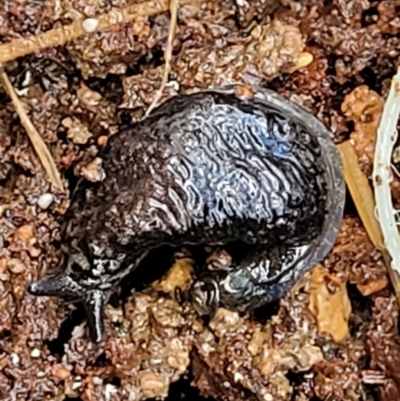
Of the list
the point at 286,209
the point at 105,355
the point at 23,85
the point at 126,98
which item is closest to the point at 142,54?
the point at 126,98

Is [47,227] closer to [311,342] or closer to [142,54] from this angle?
[142,54]

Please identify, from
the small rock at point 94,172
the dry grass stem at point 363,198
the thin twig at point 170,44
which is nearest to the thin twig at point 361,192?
the dry grass stem at point 363,198

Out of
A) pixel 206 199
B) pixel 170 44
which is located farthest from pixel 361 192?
pixel 170 44

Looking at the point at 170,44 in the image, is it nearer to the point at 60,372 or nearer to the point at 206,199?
the point at 206,199

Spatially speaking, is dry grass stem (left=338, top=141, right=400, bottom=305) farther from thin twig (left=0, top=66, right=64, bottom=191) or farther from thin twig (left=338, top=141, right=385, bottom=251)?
thin twig (left=0, top=66, right=64, bottom=191)

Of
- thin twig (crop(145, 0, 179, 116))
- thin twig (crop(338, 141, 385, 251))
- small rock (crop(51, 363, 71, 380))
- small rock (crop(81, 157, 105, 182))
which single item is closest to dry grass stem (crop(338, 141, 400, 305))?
thin twig (crop(338, 141, 385, 251))

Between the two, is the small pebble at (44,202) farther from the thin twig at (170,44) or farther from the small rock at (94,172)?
the thin twig at (170,44)

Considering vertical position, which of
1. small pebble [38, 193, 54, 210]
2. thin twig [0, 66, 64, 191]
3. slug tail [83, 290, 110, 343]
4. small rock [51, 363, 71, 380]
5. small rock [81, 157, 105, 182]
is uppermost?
thin twig [0, 66, 64, 191]
